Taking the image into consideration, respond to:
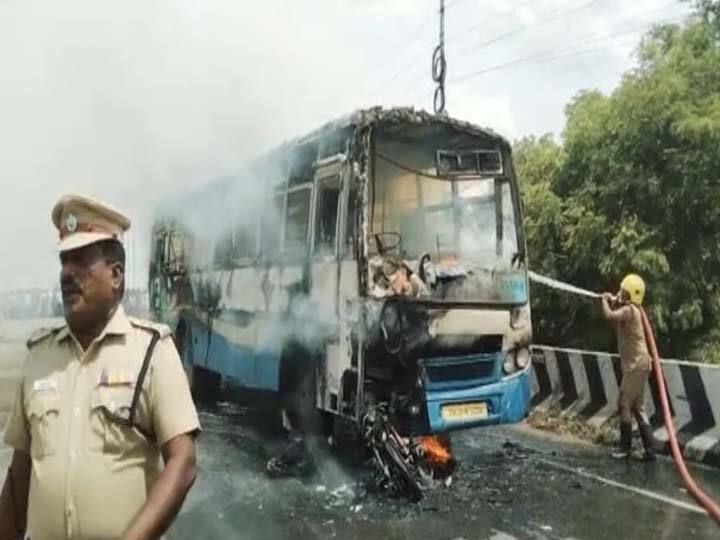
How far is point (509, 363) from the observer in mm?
7520

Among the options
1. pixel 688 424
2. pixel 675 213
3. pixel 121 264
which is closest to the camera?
pixel 121 264

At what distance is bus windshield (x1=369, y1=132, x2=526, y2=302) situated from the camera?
708cm

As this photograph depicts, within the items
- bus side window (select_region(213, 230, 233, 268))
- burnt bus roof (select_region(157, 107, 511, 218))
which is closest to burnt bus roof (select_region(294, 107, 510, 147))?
burnt bus roof (select_region(157, 107, 511, 218))

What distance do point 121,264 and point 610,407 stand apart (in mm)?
8086

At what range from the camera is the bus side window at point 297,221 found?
7848mm

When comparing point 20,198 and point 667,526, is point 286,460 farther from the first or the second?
point 20,198

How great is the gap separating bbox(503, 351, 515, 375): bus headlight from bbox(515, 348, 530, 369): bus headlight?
51 mm

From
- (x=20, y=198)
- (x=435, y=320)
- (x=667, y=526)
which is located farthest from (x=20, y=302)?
(x=667, y=526)

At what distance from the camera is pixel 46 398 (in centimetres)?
220

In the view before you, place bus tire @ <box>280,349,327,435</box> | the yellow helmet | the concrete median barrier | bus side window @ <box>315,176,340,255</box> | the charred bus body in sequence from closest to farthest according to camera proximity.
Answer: the charred bus body
bus side window @ <box>315,176,340,255</box>
bus tire @ <box>280,349,327,435</box>
the yellow helmet
the concrete median barrier

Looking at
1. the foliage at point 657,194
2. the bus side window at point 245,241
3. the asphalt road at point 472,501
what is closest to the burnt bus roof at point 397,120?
the bus side window at point 245,241

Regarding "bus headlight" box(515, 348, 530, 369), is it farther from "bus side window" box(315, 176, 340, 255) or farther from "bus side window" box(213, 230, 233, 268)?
"bus side window" box(213, 230, 233, 268)

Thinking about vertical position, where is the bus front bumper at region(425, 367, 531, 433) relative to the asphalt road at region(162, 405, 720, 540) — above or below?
above

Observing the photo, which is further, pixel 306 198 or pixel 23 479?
pixel 306 198
